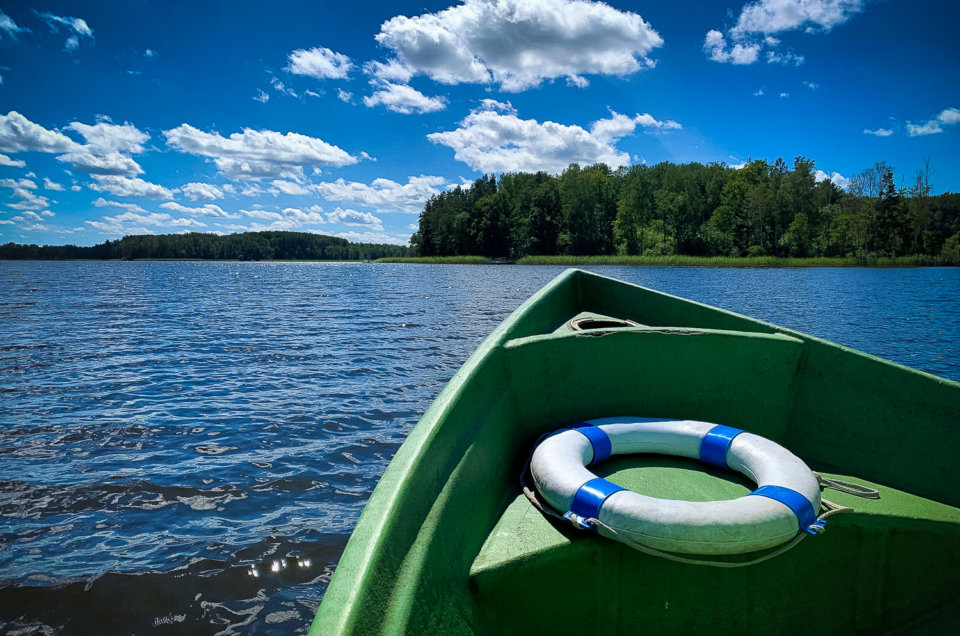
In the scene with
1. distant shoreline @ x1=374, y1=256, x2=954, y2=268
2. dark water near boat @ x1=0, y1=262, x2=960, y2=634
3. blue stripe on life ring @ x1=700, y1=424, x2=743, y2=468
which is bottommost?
dark water near boat @ x1=0, y1=262, x2=960, y2=634

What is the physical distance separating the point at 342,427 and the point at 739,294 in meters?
24.8

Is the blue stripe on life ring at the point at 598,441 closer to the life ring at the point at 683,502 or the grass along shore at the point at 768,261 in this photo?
the life ring at the point at 683,502

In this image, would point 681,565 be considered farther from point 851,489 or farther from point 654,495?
point 851,489

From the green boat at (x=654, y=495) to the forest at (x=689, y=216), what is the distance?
6840cm

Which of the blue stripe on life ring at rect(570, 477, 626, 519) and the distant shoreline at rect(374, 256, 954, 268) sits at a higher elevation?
the blue stripe on life ring at rect(570, 477, 626, 519)

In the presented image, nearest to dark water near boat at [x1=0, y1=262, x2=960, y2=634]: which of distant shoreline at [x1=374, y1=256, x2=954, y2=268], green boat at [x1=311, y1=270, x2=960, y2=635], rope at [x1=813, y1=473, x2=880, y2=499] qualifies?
green boat at [x1=311, y1=270, x2=960, y2=635]

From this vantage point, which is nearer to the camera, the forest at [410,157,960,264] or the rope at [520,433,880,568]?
the rope at [520,433,880,568]

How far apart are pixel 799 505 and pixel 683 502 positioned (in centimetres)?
52

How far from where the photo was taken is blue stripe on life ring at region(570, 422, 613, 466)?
106 inches

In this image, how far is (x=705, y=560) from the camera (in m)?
1.91

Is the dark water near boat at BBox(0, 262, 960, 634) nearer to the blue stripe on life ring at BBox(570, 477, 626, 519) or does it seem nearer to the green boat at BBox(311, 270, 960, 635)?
the green boat at BBox(311, 270, 960, 635)

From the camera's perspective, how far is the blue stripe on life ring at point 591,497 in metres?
2.00

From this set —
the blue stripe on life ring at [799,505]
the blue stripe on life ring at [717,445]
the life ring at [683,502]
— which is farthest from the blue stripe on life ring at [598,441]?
the blue stripe on life ring at [799,505]

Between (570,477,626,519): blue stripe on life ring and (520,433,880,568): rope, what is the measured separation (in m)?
0.03
